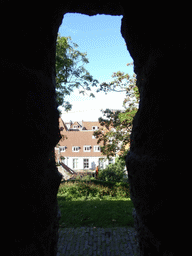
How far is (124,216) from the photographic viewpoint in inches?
291

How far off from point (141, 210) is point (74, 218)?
19.0 feet

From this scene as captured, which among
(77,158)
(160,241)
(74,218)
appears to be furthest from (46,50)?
(77,158)

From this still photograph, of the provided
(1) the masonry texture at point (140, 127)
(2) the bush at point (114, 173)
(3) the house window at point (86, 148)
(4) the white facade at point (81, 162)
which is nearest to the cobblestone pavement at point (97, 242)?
(1) the masonry texture at point (140, 127)

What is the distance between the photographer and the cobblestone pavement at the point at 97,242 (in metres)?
5.01

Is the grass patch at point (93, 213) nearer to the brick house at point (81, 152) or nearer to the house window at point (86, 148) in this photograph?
the brick house at point (81, 152)

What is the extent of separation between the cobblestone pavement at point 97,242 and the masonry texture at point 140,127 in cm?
314

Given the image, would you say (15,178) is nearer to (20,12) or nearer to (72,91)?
(20,12)

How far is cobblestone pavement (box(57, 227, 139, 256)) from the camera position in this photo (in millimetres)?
5012

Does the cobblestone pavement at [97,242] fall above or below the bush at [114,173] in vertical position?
above

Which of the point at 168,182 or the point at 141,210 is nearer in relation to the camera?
the point at 168,182

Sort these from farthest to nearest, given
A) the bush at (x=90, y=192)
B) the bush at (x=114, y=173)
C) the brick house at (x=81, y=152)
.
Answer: the brick house at (x=81, y=152), the bush at (x=114, y=173), the bush at (x=90, y=192)

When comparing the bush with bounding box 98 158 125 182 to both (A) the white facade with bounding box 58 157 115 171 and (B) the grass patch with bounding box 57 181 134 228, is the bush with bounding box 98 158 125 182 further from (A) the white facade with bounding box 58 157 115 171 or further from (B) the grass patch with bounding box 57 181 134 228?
(A) the white facade with bounding box 58 157 115 171

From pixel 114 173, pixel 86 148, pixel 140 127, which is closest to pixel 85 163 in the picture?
pixel 86 148

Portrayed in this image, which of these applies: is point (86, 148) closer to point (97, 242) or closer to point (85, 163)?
point (85, 163)
